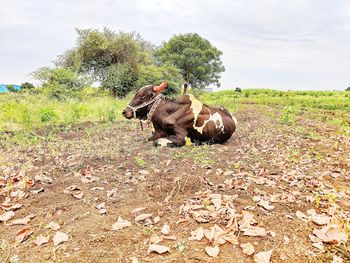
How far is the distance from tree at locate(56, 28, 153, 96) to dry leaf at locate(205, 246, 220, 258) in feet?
74.8

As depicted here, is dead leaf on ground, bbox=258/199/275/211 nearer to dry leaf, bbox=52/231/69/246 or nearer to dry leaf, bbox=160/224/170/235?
dry leaf, bbox=160/224/170/235

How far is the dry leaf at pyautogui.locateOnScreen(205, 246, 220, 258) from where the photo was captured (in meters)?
2.33

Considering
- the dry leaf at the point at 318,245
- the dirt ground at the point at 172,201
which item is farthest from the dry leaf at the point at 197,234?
the dry leaf at the point at 318,245

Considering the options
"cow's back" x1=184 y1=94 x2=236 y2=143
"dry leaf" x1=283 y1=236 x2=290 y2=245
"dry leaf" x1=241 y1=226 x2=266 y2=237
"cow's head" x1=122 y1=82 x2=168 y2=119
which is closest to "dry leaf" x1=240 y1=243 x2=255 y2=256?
"dry leaf" x1=241 y1=226 x2=266 y2=237

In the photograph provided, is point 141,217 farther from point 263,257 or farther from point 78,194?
point 263,257

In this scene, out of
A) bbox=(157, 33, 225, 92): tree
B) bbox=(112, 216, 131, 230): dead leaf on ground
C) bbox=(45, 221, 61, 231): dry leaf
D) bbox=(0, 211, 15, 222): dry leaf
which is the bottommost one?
bbox=(0, 211, 15, 222): dry leaf

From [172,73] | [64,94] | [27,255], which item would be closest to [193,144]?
[27,255]

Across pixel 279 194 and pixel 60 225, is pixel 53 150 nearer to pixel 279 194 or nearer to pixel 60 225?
pixel 60 225

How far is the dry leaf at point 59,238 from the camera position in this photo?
2.60 metres

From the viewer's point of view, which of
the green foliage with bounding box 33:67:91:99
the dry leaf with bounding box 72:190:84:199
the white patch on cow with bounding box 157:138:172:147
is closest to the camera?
the dry leaf with bounding box 72:190:84:199

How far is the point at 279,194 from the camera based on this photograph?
3398 millimetres

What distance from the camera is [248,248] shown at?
2.41 meters

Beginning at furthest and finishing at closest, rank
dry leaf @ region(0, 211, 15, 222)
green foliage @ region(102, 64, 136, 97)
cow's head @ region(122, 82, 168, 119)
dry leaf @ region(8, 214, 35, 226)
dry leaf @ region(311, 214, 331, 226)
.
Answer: green foliage @ region(102, 64, 136, 97)
cow's head @ region(122, 82, 168, 119)
dry leaf @ region(0, 211, 15, 222)
dry leaf @ region(8, 214, 35, 226)
dry leaf @ region(311, 214, 331, 226)

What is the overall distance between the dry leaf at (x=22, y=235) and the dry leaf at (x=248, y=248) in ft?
6.02
